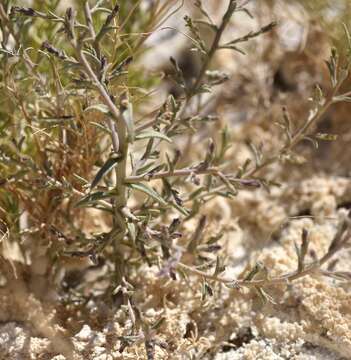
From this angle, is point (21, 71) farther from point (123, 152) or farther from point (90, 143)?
point (123, 152)

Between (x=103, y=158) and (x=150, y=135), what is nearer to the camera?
(x=150, y=135)

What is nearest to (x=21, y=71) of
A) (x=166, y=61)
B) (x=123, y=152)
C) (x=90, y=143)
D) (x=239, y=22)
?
(x=90, y=143)

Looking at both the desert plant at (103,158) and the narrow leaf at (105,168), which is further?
the desert plant at (103,158)

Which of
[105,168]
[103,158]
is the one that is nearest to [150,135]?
[105,168]

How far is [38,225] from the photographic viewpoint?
1609mm

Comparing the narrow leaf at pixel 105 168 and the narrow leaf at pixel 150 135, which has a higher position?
the narrow leaf at pixel 150 135

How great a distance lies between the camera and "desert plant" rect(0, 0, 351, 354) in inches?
50.9

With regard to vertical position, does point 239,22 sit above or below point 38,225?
above

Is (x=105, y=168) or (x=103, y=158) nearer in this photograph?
(x=105, y=168)

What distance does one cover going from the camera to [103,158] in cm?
175

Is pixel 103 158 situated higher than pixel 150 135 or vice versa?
pixel 150 135

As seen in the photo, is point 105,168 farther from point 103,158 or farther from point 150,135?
point 103,158

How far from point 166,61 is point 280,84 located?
23.5 inches

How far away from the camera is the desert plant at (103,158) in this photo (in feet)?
4.24
